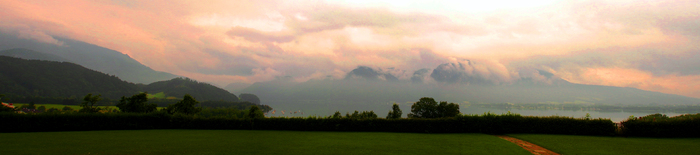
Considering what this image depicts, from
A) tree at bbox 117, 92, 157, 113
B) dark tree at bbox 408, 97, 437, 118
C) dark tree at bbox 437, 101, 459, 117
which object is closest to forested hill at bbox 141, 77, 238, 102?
tree at bbox 117, 92, 157, 113

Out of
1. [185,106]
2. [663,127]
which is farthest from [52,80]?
[663,127]

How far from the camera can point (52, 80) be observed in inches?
3755

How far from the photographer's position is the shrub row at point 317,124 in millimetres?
14469

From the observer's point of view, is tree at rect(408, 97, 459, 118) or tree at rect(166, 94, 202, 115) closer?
tree at rect(166, 94, 202, 115)

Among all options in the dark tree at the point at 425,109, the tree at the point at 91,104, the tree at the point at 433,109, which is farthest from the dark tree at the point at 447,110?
the tree at the point at 91,104

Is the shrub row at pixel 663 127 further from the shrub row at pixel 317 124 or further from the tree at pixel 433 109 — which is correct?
the tree at pixel 433 109

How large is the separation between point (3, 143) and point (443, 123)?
1890 cm

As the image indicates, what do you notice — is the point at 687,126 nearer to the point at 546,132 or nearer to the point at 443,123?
the point at 546,132

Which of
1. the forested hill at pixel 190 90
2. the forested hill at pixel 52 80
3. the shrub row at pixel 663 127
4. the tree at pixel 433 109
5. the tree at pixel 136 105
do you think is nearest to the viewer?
the shrub row at pixel 663 127

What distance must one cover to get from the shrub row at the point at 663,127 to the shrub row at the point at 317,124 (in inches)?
29.4

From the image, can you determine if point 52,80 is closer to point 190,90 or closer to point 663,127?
point 190,90

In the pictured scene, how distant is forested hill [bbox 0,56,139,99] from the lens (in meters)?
88.6

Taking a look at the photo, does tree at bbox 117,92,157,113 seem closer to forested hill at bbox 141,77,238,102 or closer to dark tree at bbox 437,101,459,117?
dark tree at bbox 437,101,459,117

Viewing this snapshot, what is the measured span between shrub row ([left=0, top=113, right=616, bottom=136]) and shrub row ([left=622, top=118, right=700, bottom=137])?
A: 0.75 meters
